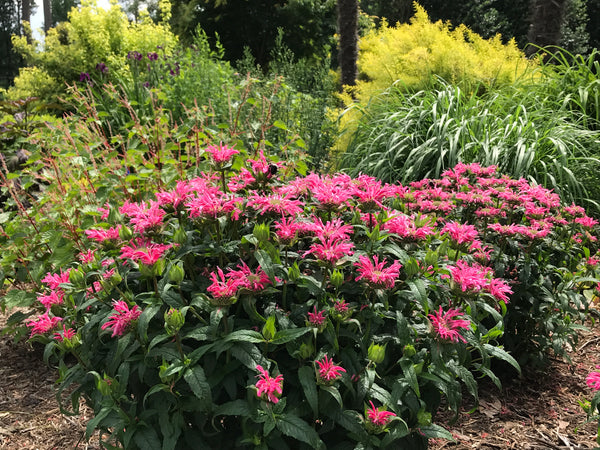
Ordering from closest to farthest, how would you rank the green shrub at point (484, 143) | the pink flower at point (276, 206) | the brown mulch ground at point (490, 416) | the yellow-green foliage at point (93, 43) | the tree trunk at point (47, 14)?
the pink flower at point (276, 206) → the brown mulch ground at point (490, 416) → the green shrub at point (484, 143) → the yellow-green foliage at point (93, 43) → the tree trunk at point (47, 14)

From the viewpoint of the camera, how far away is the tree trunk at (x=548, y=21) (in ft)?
22.9

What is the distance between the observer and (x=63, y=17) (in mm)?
46875

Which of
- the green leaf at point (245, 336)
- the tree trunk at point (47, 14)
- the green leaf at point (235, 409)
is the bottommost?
the green leaf at point (235, 409)

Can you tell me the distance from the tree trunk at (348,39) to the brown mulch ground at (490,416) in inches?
238

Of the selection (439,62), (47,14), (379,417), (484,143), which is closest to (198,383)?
(379,417)

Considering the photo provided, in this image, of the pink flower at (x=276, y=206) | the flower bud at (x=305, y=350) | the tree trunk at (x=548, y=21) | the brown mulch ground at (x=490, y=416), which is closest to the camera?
the flower bud at (x=305, y=350)

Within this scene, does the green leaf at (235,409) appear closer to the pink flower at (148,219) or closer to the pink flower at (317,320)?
the pink flower at (317,320)

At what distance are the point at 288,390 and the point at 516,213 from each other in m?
1.61

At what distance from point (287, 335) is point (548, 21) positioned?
7743 millimetres

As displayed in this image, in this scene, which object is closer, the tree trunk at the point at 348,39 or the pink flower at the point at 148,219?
the pink flower at the point at 148,219

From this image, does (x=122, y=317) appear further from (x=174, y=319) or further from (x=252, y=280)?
(x=252, y=280)

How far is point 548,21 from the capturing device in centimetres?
712

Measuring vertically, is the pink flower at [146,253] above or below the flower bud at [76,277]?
above

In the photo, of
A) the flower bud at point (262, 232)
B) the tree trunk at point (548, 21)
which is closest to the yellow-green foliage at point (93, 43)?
the tree trunk at point (548, 21)
